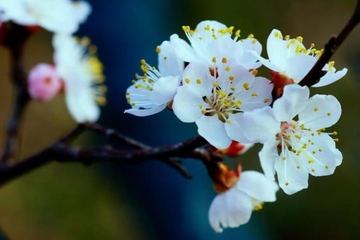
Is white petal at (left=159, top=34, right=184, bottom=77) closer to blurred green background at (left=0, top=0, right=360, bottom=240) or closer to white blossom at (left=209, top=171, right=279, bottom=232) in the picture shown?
white blossom at (left=209, top=171, right=279, bottom=232)

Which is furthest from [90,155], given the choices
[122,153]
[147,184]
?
[147,184]

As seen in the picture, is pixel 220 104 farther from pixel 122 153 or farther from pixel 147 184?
pixel 147 184

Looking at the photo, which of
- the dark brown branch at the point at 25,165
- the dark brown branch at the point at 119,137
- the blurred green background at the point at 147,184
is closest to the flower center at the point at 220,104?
the dark brown branch at the point at 119,137

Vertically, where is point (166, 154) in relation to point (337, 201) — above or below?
above

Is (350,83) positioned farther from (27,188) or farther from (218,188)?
(218,188)

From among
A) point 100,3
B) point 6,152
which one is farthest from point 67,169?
point 6,152

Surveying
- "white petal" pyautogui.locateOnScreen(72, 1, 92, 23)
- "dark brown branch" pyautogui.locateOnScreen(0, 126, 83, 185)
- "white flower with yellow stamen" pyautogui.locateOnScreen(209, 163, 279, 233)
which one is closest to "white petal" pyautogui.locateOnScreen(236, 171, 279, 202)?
"white flower with yellow stamen" pyautogui.locateOnScreen(209, 163, 279, 233)

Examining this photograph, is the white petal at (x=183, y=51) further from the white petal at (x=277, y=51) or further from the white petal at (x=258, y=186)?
the white petal at (x=258, y=186)
